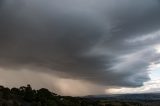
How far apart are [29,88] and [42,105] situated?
4638cm

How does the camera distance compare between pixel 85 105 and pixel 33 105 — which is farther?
pixel 85 105

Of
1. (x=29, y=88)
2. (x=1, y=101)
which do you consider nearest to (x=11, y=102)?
(x=1, y=101)

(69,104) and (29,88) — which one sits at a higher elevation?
(29,88)

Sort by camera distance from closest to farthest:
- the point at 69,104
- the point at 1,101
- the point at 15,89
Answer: the point at 1,101 < the point at 69,104 < the point at 15,89

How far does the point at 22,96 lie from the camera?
551 ft

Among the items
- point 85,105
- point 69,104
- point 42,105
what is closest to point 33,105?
point 42,105

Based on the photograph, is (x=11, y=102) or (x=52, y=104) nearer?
(x=11, y=102)

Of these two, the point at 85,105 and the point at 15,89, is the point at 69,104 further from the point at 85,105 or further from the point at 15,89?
the point at 15,89

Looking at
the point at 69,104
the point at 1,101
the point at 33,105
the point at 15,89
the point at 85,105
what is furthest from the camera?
the point at 15,89

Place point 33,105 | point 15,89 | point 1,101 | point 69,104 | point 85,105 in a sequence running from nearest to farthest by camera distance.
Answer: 1. point 1,101
2. point 33,105
3. point 69,104
4. point 85,105
5. point 15,89

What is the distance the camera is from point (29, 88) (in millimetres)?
185500

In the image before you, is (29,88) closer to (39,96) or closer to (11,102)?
(39,96)

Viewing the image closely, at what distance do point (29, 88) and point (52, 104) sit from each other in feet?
143

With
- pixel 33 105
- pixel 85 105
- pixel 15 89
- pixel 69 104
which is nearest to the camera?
pixel 33 105
